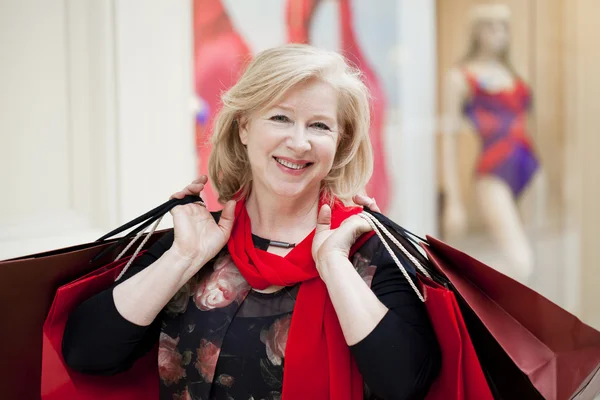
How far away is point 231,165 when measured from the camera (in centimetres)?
155

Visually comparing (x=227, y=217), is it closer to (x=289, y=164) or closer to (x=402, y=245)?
(x=289, y=164)

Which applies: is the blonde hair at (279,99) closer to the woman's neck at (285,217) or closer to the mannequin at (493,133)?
the woman's neck at (285,217)

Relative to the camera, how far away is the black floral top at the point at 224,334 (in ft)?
4.25

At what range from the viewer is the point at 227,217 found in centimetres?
147

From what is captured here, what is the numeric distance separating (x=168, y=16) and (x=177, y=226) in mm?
1038

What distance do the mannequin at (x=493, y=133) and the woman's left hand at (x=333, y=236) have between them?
3432 mm

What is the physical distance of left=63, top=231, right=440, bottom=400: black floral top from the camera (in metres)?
1.29

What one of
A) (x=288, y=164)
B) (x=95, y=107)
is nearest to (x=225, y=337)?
(x=288, y=164)

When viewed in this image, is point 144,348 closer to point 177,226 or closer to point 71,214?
point 177,226

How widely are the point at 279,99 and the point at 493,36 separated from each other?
150 inches

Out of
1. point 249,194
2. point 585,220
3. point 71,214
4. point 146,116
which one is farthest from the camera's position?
point 585,220

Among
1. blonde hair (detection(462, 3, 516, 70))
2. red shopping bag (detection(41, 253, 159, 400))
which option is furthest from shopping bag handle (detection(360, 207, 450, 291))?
blonde hair (detection(462, 3, 516, 70))

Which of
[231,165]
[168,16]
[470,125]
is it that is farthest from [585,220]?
[231,165]

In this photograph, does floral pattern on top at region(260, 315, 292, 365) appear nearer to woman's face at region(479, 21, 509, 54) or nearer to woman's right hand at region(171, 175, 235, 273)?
woman's right hand at region(171, 175, 235, 273)
